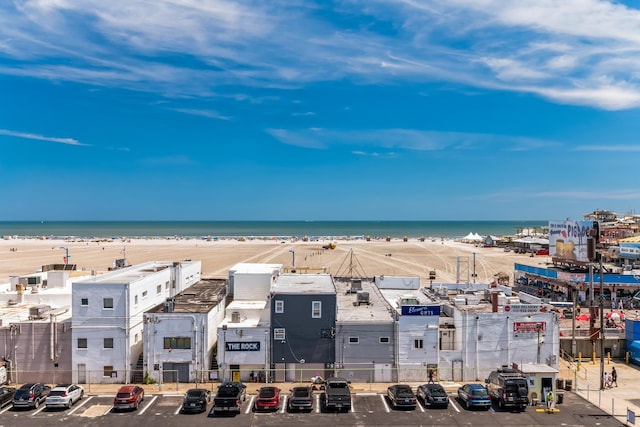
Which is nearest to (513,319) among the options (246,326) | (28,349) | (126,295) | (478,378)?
(478,378)

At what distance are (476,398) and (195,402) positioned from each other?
1553 cm

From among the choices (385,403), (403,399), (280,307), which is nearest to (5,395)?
(280,307)

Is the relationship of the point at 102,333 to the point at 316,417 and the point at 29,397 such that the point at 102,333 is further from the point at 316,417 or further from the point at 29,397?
the point at 316,417

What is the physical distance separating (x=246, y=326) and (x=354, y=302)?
31.3ft

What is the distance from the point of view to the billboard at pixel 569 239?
6012 centimetres

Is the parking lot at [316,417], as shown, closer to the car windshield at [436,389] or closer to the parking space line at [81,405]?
the parking space line at [81,405]

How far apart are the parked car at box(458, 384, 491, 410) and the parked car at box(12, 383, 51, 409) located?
948 inches

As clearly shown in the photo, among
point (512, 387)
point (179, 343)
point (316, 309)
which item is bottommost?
point (512, 387)

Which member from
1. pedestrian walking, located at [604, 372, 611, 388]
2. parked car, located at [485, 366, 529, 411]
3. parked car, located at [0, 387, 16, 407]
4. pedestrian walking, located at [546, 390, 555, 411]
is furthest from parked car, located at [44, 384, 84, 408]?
pedestrian walking, located at [604, 372, 611, 388]

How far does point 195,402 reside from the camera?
27797 millimetres

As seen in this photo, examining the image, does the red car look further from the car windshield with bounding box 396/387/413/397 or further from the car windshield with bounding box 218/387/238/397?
the car windshield with bounding box 396/387/413/397

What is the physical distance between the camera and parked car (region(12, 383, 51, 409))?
2784 centimetres

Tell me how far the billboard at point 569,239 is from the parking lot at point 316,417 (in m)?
35.8

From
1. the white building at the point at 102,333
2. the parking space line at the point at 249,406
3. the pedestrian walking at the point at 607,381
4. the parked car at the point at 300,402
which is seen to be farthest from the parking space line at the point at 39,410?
the pedestrian walking at the point at 607,381
